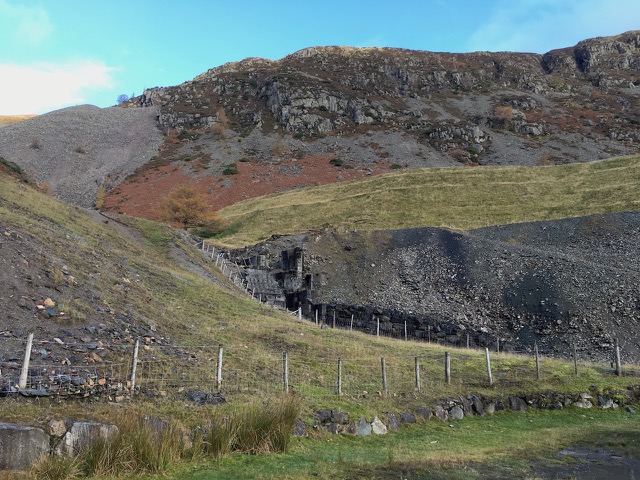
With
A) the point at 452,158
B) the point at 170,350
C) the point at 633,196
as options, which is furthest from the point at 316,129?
the point at 170,350

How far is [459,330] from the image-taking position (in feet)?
100

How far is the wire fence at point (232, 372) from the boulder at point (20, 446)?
1958 millimetres

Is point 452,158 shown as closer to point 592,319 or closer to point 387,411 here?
point 592,319

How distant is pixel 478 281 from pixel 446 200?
76.6ft

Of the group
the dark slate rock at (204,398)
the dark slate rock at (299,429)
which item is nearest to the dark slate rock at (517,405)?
the dark slate rock at (299,429)

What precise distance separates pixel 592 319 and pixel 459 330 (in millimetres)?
7138

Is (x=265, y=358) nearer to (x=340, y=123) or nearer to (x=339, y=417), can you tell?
(x=339, y=417)

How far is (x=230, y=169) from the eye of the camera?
84625 millimetres

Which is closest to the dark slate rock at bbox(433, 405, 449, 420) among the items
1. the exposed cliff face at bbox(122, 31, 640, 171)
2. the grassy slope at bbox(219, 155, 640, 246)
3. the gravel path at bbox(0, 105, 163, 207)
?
the grassy slope at bbox(219, 155, 640, 246)

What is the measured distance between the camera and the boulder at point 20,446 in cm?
795

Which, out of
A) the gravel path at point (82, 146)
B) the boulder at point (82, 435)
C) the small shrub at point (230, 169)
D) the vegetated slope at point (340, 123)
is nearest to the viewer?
the boulder at point (82, 435)

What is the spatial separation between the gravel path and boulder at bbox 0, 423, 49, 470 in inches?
2887

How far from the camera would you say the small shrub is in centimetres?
8344

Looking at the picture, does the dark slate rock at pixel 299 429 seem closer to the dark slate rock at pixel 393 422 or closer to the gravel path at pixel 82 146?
the dark slate rock at pixel 393 422
